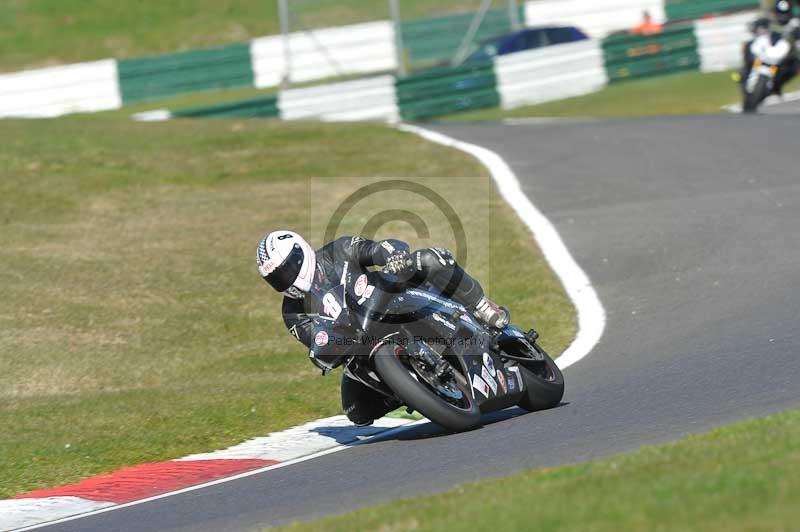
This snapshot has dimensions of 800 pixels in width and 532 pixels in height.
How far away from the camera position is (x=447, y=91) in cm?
2431

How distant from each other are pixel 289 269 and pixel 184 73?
25440 millimetres

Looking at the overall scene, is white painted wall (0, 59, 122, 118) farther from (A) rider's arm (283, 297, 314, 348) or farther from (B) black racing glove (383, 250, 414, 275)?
(B) black racing glove (383, 250, 414, 275)

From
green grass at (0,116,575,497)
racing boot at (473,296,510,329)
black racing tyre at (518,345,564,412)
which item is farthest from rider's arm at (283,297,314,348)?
green grass at (0,116,575,497)

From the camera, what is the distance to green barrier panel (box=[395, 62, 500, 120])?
23969 millimetres

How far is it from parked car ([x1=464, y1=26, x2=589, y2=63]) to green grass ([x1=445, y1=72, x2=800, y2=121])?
2200 millimetres

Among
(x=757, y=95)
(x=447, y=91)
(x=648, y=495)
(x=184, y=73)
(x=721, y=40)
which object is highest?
(x=184, y=73)

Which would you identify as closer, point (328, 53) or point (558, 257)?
point (558, 257)

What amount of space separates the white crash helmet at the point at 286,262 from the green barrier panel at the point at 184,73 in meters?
24.7

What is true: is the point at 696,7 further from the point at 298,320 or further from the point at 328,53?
the point at 298,320

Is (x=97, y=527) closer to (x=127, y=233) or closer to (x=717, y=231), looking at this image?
(x=717, y=231)

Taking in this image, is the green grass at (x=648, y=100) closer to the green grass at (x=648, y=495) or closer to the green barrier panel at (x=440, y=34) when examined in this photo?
the green barrier panel at (x=440, y=34)

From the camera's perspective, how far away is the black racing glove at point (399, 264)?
23.0 ft

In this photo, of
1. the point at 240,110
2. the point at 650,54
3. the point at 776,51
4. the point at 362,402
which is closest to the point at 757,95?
the point at 776,51

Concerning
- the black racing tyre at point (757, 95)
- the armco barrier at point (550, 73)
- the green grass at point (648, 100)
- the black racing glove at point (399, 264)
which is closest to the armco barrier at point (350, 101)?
the green grass at point (648, 100)
